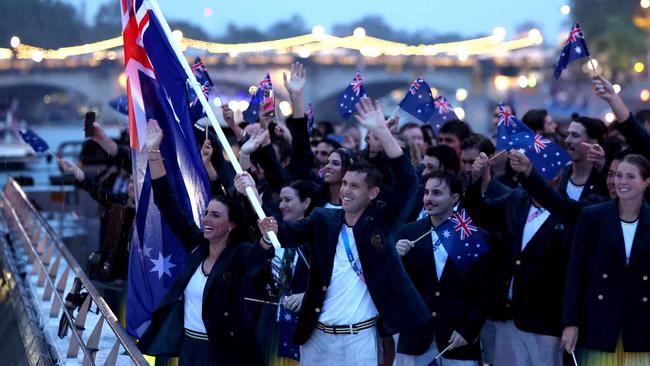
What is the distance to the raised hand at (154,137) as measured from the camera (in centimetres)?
834

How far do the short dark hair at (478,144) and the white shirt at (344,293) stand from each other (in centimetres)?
317

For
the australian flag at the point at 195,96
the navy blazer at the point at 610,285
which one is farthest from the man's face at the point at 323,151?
the navy blazer at the point at 610,285

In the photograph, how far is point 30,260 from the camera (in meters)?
14.0

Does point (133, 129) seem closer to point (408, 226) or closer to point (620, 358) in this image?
point (408, 226)

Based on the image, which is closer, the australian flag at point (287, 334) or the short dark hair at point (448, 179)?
the short dark hair at point (448, 179)

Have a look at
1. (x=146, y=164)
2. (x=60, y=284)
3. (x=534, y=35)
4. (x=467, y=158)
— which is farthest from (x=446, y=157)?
(x=534, y=35)

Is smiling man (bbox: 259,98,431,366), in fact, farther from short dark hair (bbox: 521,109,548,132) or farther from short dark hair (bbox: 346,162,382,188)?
short dark hair (bbox: 521,109,548,132)

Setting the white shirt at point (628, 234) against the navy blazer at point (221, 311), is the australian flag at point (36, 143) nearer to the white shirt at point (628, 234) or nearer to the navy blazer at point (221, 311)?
the navy blazer at point (221, 311)

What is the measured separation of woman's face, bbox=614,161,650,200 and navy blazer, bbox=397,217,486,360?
1.13 metres

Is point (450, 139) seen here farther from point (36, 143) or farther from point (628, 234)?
point (36, 143)

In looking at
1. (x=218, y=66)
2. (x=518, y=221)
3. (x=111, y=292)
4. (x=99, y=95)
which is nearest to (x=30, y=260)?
(x=111, y=292)

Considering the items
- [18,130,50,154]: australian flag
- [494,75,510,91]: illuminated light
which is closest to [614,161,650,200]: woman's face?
[18,130,50,154]: australian flag

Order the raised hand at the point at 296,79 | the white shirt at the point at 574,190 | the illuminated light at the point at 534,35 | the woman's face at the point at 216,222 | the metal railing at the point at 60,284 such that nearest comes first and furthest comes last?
the metal railing at the point at 60,284
the woman's face at the point at 216,222
the white shirt at the point at 574,190
the raised hand at the point at 296,79
the illuminated light at the point at 534,35

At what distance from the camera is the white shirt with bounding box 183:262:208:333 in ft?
25.7
